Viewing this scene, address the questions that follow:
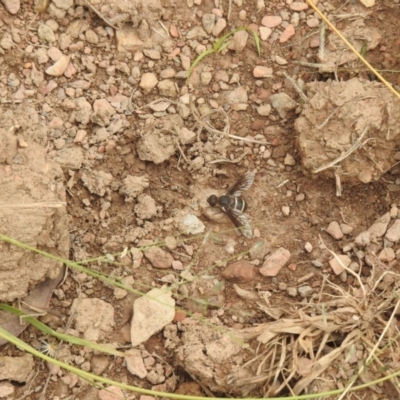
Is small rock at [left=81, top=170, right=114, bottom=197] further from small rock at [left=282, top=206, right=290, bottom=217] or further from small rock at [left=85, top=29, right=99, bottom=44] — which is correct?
small rock at [left=282, top=206, right=290, bottom=217]

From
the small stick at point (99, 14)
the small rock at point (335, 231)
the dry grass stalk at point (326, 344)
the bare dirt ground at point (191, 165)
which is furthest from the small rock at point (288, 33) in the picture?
the dry grass stalk at point (326, 344)

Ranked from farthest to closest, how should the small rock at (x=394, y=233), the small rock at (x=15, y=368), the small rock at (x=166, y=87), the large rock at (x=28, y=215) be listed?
the small rock at (x=166, y=87) < the small rock at (x=394, y=233) < the small rock at (x=15, y=368) < the large rock at (x=28, y=215)

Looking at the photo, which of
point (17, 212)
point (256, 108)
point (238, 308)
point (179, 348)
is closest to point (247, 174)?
point (256, 108)

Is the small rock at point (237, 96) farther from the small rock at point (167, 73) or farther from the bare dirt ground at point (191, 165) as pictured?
the small rock at point (167, 73)

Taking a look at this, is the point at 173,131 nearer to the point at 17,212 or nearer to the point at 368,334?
the point at 17,212

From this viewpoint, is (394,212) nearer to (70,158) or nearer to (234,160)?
(234,160)

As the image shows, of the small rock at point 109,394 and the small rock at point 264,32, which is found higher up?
the small rock at point 264,32

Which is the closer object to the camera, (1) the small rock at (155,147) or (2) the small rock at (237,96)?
(1) the small rock at (155,147)
